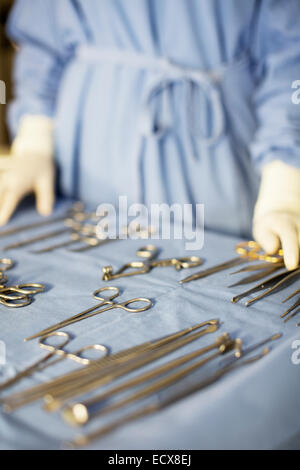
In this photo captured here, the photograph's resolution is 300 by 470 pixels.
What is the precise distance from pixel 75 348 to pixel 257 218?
1.68 ft

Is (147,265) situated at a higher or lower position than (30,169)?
lower

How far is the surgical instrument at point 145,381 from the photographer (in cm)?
44

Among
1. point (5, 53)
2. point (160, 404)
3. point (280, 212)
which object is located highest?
point (5, 53)

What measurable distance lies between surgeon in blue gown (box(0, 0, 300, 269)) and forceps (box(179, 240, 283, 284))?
60 millimetres

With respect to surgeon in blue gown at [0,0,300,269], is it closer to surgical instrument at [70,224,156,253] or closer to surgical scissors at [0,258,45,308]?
surgical instrument at [70,224,156,253]

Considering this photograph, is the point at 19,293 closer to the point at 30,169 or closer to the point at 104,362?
the point at 104,362

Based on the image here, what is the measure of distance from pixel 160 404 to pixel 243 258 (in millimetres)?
435

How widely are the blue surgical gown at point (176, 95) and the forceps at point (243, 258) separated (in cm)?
20

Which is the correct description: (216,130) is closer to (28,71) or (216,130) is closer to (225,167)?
(225,167)

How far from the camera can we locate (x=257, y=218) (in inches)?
36.7

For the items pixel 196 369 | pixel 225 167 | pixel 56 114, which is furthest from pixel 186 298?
pixel 56 114

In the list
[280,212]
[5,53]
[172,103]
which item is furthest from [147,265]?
[5,53]

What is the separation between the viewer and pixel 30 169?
120 centimetres
